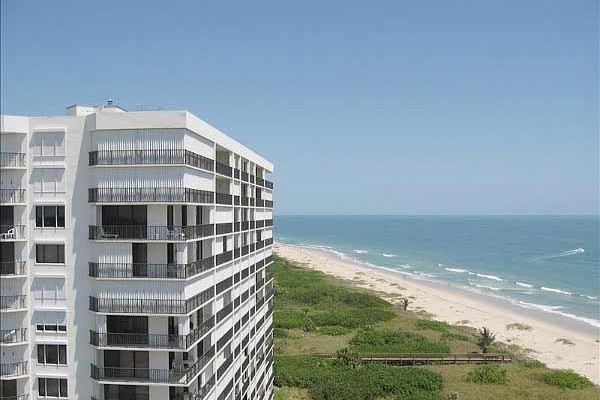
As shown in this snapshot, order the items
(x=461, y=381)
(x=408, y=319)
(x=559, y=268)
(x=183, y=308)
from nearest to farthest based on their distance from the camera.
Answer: (x=183, y=308) → (x=461, y=381) → (x=408, y=319) → (x=559, y=268)

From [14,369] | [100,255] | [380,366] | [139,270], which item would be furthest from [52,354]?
[380,366]

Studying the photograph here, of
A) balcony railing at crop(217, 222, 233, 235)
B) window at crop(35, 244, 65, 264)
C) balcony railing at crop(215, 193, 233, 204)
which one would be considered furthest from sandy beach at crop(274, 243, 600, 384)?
window at crop(35, 244, 65, 264)

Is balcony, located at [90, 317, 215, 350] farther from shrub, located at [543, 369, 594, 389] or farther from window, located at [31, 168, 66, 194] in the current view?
shrub, located at [543, 369, 594, 389]

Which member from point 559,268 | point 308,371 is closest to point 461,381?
point 308,371

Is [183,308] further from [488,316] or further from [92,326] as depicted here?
[488,316]

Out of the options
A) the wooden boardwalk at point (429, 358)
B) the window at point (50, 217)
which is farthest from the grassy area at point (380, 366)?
the window at point (50, 217)

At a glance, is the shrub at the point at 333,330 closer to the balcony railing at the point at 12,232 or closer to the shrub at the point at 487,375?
the shrub at the point at 487,375
